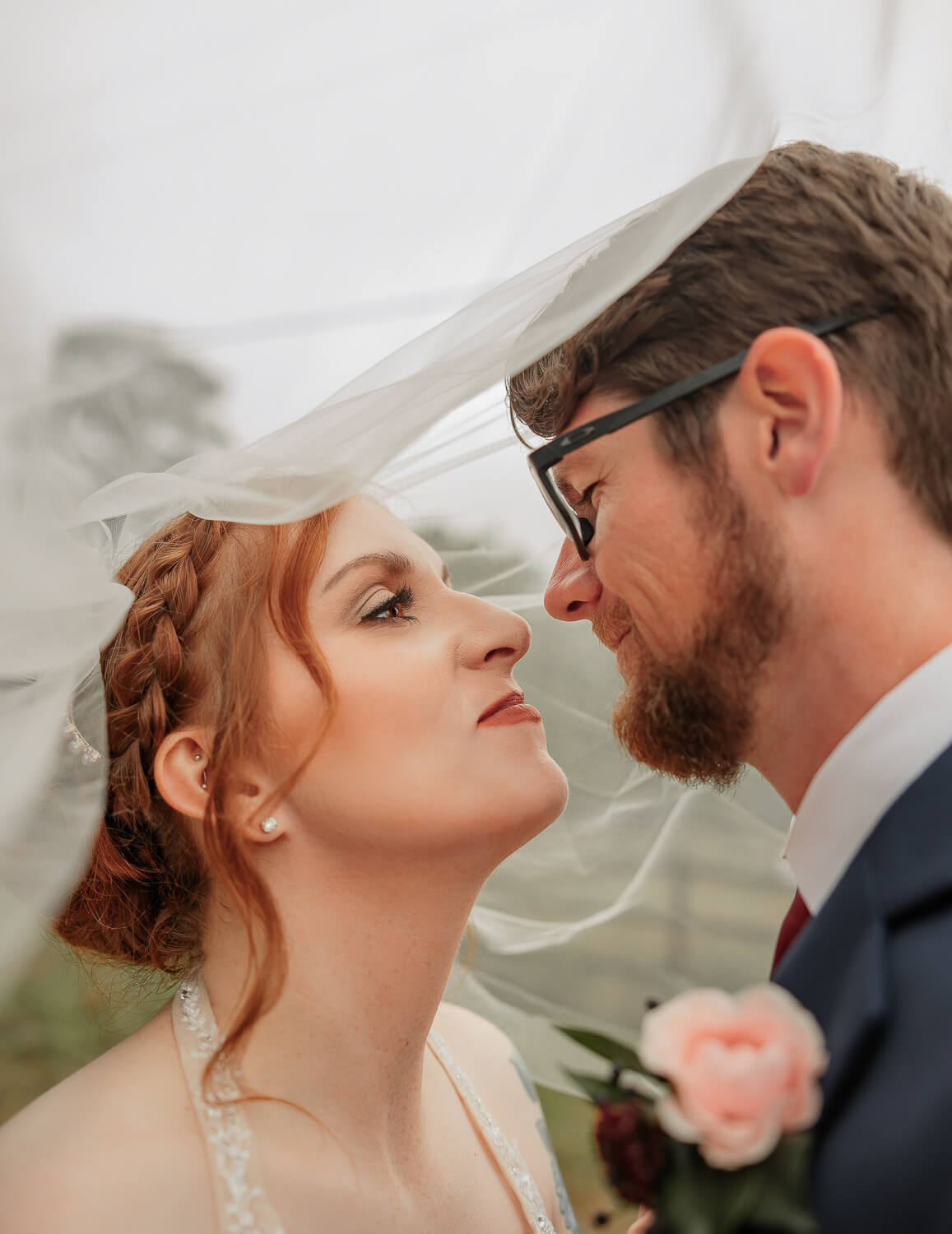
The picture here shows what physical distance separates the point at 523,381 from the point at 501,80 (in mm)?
931

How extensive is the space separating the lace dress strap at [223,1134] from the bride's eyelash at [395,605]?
3.33 feet

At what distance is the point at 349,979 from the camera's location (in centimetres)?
251

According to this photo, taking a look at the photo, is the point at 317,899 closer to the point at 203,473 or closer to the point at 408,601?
the point at 408,601

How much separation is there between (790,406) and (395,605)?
1.04 metres

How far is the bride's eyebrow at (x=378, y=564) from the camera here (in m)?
2.52

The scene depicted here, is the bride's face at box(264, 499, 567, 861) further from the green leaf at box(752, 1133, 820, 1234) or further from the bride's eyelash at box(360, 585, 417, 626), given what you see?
the green leaf at box(752, 1133, 820, 1234)

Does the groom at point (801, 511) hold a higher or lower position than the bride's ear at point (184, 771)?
higher

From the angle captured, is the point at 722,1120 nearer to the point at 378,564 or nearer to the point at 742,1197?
the point at 742,1197

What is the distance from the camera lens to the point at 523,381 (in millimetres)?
2633

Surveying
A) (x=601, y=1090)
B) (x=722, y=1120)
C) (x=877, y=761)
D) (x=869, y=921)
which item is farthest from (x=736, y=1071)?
(x=877, y=761)

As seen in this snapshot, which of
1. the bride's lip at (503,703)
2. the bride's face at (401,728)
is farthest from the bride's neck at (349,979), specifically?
the bride's lip at (503,703)

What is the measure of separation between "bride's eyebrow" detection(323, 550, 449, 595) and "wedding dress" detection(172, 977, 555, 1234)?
3.46ft

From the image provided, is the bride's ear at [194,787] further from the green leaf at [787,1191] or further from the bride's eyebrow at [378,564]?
the green leaf at [787,1191]

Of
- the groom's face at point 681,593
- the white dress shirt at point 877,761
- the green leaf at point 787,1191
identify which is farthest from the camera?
the groom's face at point 681,593
